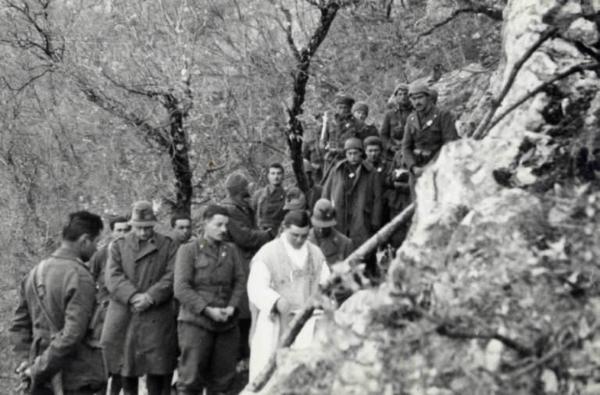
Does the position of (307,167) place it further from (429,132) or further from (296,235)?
(296,235)

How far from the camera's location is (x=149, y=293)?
365 inches

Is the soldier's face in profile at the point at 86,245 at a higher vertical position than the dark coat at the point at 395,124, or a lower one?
lower

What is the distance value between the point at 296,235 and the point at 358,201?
3282 mm

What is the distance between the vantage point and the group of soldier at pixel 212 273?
728 cm

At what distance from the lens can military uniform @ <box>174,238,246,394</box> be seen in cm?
886

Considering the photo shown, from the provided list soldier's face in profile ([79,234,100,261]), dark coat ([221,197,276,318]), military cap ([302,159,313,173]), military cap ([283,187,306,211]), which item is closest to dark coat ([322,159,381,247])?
military cap ([283,187,306,211])

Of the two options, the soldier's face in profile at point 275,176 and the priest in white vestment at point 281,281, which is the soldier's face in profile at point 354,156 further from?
the priest in white vestment at point 281,281

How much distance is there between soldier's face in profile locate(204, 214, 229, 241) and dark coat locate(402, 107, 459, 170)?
274cm

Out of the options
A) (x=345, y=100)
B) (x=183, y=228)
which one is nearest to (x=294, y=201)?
(x=183, y=228)

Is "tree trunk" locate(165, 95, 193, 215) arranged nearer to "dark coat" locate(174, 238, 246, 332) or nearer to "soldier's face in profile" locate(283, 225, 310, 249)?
"dark coat" locate(174, 238, 246, 332)

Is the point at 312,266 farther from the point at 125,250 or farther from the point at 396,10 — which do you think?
the point at 396,10

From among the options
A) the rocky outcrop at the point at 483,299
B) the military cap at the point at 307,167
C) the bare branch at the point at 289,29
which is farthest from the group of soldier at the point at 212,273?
the rocky outcrop at the point at 483,299

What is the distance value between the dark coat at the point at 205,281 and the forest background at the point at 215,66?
483 centimetres

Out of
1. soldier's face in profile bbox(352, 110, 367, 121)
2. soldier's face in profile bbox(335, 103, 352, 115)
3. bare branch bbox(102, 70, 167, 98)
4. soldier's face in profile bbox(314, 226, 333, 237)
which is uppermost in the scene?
bare branch bbox(102, 70, 167, 98)
